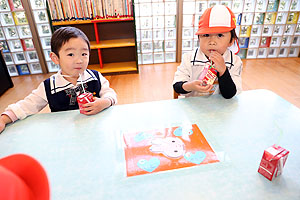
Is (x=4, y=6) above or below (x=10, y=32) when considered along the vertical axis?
above

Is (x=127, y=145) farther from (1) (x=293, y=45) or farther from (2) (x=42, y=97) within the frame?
(1) (x=293, y=45)

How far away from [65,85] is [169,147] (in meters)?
0.68

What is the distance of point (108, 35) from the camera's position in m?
3.31

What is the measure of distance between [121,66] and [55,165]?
2.84 metres

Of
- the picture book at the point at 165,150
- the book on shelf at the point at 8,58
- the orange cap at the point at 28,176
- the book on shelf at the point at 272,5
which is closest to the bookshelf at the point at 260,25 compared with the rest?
the book on shelf at the point at 272,5

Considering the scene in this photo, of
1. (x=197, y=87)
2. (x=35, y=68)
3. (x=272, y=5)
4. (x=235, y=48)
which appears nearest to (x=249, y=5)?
(x=272, y=5)

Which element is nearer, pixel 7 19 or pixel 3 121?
pixel 3 121

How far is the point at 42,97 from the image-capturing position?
1.03m

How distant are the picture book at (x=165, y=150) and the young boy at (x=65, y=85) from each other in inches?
12.2

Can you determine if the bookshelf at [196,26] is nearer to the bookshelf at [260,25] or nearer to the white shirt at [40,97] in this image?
the bookshelf at [260,25]

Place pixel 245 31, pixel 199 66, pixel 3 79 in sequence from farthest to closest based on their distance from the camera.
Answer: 1. pixel 245 31
2. pixel 3 79
3. pixel 199 66

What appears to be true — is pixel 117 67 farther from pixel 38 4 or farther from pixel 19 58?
pixel 19 58

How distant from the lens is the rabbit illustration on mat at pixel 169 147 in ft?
2.16

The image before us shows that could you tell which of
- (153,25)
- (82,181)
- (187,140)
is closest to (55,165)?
(82,181)
